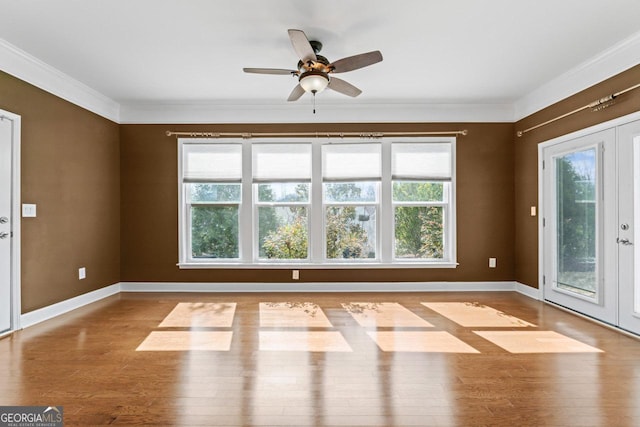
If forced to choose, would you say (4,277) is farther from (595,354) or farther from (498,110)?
(498,110)

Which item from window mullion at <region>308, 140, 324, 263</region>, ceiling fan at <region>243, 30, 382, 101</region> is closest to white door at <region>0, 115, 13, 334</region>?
ceiling fan at <region>243, 30, 382, 101</region>

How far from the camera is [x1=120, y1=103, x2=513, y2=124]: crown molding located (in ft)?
17.0

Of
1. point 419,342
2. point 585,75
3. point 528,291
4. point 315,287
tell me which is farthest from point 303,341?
point 585,75

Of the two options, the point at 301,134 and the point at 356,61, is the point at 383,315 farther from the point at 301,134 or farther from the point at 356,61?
the point at 301,134

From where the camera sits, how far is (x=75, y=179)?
4.35m

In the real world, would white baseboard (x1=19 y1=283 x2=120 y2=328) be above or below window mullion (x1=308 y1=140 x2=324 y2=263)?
below

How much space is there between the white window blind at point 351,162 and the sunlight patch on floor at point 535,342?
2.66 m

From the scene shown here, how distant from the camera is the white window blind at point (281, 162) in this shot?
5.20 m

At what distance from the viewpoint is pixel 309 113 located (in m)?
5.19

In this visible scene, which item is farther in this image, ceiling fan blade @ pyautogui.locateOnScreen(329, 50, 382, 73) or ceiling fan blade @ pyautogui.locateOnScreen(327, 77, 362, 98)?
ceiling fan blade @ pyautogui.locateOnScreen(327, 77, 362, 98)

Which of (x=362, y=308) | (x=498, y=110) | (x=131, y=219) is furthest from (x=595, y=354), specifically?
(x=131, y=219)

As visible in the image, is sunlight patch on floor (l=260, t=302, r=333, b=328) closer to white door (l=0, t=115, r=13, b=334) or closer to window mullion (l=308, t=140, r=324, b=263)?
window mullion (l=308, t=140, r=324, b=263)

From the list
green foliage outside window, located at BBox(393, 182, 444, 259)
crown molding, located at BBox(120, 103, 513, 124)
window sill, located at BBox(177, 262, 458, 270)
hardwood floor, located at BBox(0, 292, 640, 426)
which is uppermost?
crown molding, located at BBox(120, 103, 513, 124)

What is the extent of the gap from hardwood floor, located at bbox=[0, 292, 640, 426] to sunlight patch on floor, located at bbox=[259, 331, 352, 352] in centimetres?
2
